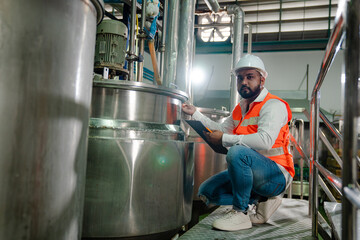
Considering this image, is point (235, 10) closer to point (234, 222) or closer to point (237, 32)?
point (237, 32)

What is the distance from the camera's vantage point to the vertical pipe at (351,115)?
2.01 ft

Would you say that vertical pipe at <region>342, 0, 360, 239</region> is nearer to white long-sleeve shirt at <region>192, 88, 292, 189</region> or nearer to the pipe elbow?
white long-sleeve shirt at <region>192, 88, 292, 189</region>

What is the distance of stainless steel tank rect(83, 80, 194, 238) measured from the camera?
1.48 metres

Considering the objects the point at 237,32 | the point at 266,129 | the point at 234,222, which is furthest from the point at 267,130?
the point at 237,32

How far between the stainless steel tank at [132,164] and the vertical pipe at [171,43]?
0.71 meters

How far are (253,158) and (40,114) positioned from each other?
116cm

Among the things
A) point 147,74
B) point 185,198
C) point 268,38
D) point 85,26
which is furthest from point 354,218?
point 268,38

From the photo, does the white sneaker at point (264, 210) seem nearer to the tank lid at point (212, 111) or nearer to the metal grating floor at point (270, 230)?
the metal grating floor at point (270, 230)

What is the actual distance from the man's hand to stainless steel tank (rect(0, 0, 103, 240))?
988 millimetres

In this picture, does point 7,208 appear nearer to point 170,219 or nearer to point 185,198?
point 170,219

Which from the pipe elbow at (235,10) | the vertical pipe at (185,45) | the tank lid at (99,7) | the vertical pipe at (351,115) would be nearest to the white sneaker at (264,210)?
the vertical pipe at (185,45)

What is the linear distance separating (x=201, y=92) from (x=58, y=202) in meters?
6.05

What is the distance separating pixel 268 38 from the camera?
639 cm

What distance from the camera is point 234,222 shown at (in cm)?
166
